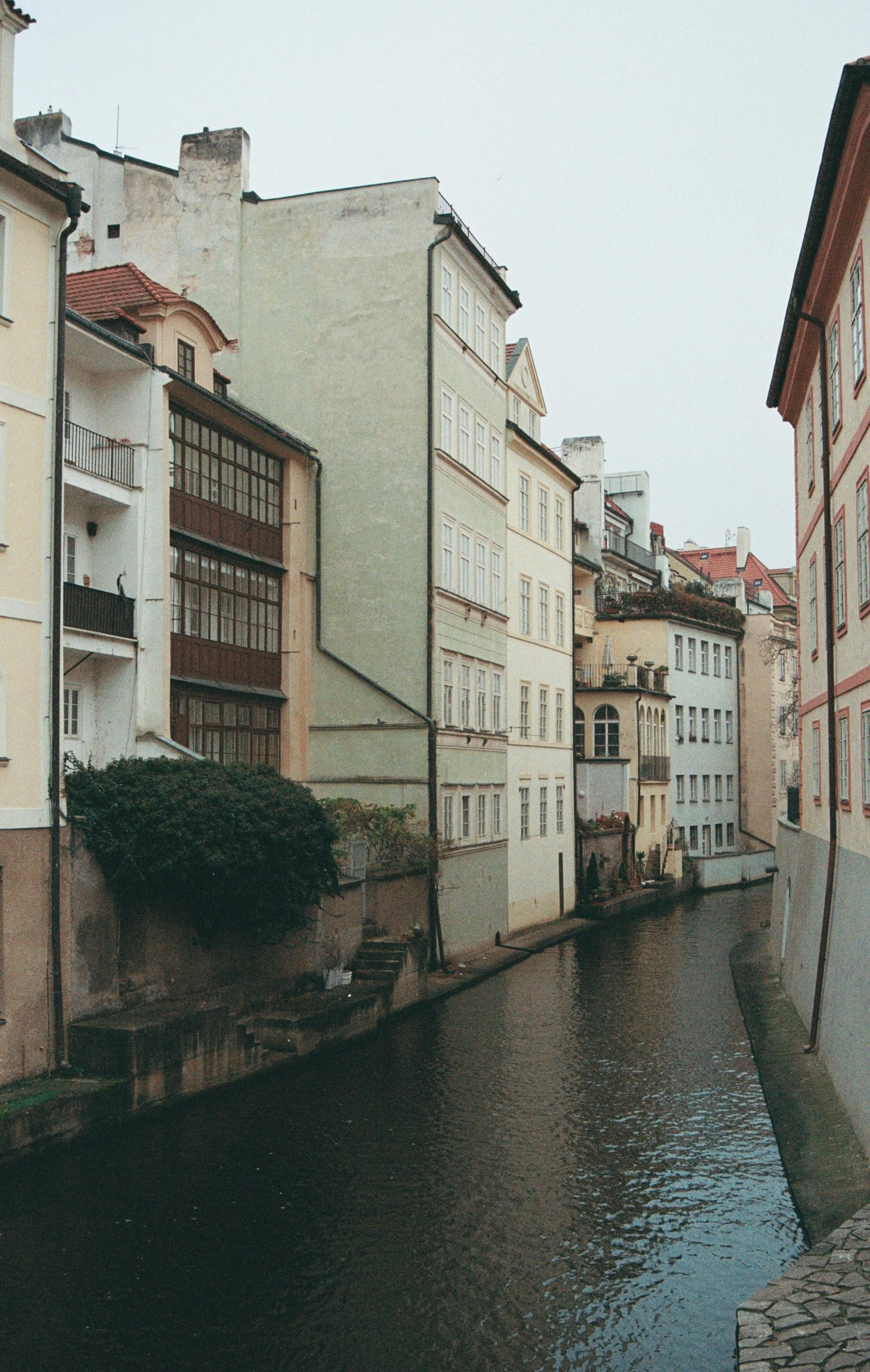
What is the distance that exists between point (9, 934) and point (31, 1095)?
83.3 inches

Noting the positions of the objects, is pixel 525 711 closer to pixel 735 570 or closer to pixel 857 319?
pixel 857 319

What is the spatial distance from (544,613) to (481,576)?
293 inches

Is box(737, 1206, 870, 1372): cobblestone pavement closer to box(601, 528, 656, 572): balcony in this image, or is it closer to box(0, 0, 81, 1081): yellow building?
box(0, 0, 81, 1081): yellow building

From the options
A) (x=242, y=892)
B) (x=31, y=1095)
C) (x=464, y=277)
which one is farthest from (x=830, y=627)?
(x=464, y=277)

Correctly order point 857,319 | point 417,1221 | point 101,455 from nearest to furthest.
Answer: point 417,1221
point 857,319
point 101,455

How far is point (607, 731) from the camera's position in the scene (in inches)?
2176

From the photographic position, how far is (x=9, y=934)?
1767 centimetres

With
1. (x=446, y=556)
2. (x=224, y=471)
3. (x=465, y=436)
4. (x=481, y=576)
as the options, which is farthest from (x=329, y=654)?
A: (x=465, y=436)

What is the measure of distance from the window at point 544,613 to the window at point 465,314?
10152 millimetres

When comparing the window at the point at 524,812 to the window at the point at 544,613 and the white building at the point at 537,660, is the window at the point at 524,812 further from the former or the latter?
the window at the point at 544,613

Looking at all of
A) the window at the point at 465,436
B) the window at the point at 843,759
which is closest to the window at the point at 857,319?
the window at the point at 843,759

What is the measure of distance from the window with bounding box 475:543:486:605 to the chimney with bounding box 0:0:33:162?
60.1 feet

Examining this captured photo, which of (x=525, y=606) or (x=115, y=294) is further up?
(x=115, y=294)

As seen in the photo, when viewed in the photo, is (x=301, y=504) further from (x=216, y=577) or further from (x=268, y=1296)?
(x=268, y=1296)
